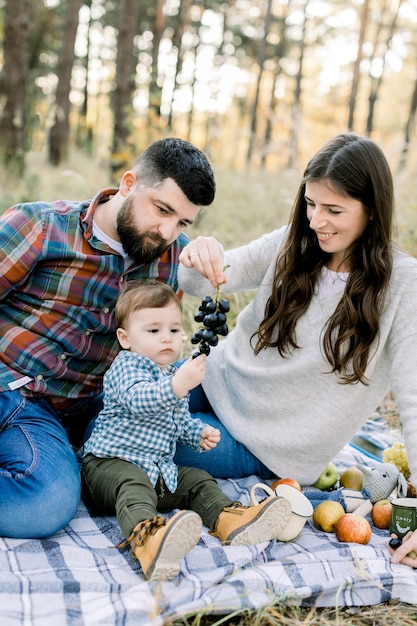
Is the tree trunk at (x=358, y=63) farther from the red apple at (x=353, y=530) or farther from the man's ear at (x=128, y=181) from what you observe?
the red apple at (x=353, y=530)

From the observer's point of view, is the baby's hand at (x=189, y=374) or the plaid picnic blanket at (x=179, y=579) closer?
the plaid picnic blanket at (x=179, y=579)

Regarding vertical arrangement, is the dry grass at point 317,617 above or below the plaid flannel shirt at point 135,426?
below

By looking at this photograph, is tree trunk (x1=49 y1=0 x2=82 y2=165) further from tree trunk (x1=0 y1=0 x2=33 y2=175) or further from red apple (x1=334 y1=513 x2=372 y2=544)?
red apple (x1=334 y1=513 x2=372 y2=544)

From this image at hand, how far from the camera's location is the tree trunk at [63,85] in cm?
1352

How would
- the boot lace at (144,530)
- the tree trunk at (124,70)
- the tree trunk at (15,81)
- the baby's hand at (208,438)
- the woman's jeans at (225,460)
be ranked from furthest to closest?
the tree trunk at (124,70) → the tree trunk at (15,81) → the woman's jeans at (225,460) → the baby's hand at (208,438) → the boot lace at (144,530)

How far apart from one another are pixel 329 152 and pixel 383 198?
285 millimetres

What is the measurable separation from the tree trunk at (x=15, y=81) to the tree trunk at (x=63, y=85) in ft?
18.3

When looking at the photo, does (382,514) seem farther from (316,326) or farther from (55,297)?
(55,297)

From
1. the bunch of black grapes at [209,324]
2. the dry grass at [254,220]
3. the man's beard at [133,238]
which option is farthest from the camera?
the man's beard at [133,238]

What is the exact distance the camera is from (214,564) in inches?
88.5

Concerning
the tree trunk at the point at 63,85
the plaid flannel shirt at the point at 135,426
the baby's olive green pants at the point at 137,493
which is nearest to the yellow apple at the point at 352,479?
the baby's olive green pants at the point at 137,493

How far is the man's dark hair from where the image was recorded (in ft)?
9.00

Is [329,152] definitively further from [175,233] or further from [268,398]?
[268,398]

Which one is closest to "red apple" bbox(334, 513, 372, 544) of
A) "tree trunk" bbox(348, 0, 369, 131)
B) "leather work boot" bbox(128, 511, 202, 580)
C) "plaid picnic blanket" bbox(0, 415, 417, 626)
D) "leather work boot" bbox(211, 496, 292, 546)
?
"plaid picnic blanket" bbox(0, 415, 417, 626)
